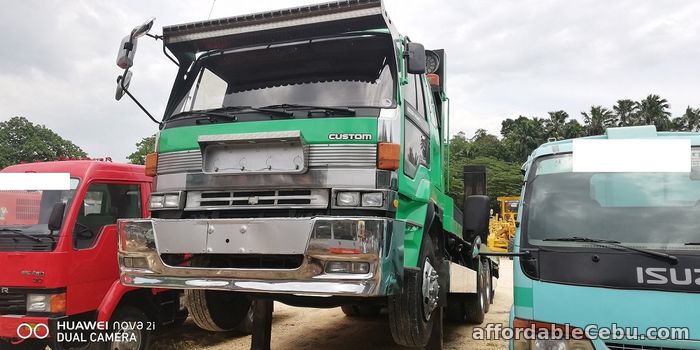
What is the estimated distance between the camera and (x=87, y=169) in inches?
204

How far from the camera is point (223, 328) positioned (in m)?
4.28

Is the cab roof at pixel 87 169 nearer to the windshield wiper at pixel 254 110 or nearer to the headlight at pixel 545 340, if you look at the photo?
the windshield wiper at pixel 254 110

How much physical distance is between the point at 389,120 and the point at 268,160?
2.79 feet

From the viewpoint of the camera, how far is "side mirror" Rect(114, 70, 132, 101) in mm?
3920

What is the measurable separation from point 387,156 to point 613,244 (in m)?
1.39

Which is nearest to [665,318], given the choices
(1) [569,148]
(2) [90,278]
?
(1) [569,148]

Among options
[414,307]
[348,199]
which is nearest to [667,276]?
[414,307]

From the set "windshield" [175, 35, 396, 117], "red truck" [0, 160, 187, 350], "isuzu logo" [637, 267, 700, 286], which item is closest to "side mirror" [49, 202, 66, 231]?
"red truck" [0, 160, 187, 350]

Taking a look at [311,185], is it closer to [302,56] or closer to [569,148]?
[302,56]

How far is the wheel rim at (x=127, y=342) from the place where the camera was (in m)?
5.04

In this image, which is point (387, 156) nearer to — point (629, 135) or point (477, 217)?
point (477, 217)

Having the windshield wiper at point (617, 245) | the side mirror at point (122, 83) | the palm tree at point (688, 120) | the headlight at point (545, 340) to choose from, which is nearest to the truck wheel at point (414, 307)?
the headlight at point (545, 340)

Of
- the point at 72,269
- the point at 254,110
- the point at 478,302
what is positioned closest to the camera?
the point at 254,110

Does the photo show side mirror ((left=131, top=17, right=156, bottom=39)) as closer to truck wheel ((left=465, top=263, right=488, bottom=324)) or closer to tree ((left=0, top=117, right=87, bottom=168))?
truck wheel ((left=465, top=263, right=488, bottom=324))
